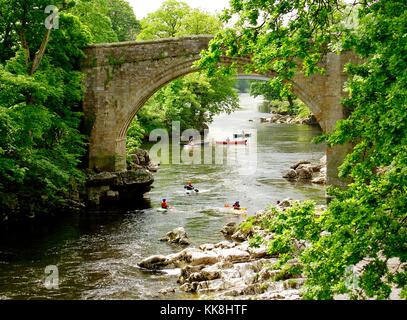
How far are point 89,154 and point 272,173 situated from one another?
31.9ft

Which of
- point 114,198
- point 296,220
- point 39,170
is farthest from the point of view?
point 114,198

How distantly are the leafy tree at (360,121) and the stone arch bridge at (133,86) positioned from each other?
14.4 metres

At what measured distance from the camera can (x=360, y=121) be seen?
24.1ft

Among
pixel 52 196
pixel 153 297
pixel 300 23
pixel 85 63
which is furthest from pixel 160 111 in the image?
pixel 300 23

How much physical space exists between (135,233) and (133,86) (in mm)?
7694

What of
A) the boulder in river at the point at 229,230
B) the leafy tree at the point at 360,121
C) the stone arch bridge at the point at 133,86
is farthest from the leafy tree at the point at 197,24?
the leafy tree at the point at 360,121

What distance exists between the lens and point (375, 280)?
638cm

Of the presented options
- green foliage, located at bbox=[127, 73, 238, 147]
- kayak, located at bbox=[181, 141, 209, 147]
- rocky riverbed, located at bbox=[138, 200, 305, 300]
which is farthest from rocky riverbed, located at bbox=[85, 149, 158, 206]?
kayak, located at bbox=[181, 141, 209, 147]

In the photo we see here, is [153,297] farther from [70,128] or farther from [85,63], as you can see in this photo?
[85,63]

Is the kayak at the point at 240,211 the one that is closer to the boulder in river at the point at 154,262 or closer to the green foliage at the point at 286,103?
the boulder in river at the point at 154,262

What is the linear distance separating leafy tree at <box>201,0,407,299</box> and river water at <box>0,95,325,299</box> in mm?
6322

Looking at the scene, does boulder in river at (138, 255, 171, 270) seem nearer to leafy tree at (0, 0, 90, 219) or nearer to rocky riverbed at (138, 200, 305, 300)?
rocky riverbed at (138, 200, 305, 300)

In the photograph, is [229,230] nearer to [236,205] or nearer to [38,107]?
[236,205]

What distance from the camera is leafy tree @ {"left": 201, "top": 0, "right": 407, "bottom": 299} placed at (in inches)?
247
